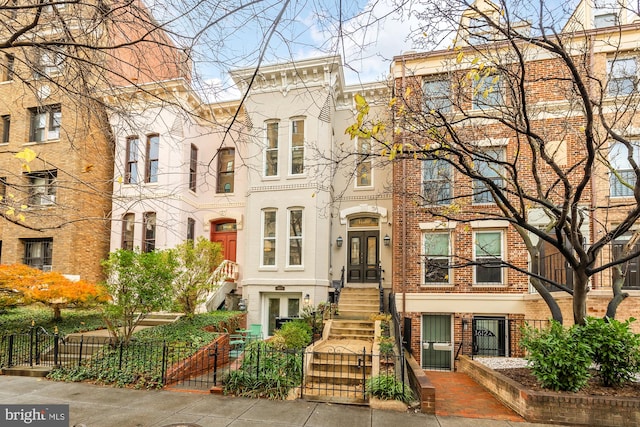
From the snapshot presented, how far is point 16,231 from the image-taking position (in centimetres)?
1814

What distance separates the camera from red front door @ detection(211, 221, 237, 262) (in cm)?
1912

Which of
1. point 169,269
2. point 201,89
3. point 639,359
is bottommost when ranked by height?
point 639,359

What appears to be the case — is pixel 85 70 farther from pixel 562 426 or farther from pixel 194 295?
pixel 194 295

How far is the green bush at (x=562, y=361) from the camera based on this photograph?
7211 mm

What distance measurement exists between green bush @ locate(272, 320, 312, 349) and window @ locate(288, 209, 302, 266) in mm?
4573

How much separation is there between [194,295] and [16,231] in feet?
33.0

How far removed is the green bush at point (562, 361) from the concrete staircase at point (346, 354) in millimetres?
3250

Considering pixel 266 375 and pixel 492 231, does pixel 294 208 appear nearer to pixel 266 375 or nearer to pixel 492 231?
pixel 492 231

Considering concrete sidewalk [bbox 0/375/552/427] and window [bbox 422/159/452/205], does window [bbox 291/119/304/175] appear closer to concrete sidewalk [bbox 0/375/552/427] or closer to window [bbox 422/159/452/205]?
window [bbox 422/159/452/205]

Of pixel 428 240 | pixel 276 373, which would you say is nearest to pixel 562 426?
pixel 276 373

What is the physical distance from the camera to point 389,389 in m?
7.99

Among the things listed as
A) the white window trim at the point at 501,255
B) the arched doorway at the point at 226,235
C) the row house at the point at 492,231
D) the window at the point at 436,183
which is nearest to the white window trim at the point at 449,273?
the row house at the point at 492,231

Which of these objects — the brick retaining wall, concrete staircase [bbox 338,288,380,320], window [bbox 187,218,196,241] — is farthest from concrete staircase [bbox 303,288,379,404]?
window [bbox 187,218,196,241]

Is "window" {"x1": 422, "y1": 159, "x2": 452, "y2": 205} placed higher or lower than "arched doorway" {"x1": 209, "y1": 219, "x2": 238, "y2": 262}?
higher
